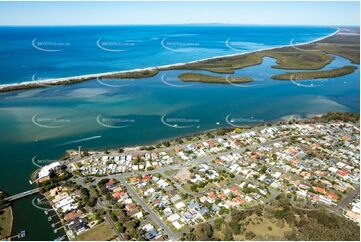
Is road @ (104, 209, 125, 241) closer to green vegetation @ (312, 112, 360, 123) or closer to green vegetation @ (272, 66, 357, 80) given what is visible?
green vegetation @ (312, 112, 360, 123)

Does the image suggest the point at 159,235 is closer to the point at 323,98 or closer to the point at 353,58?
the point at 323,98

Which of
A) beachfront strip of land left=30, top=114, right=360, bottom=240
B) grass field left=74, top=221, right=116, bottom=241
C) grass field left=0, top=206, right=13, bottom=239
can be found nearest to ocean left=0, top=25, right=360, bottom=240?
grass field left=0, top=206, right=13, bottom=239

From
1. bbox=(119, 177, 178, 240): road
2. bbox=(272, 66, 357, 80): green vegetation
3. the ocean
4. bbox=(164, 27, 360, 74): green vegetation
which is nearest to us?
bbox=(119, 177, 178, 240): road

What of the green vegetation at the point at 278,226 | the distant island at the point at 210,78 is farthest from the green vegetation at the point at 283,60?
the green vegetation at the point at 278,226

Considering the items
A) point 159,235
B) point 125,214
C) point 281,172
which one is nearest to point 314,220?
point 281,172

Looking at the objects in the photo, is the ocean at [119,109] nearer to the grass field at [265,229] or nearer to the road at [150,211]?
the road at [150,211]
